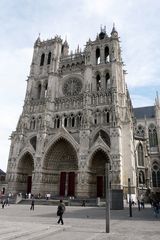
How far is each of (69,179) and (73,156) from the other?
3.07 metres

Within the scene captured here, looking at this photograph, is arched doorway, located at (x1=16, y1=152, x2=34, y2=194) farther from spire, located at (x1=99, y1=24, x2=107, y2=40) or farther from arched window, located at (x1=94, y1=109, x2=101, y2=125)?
spire, located at (x1=99, y1=24, x2=107, y2=40)

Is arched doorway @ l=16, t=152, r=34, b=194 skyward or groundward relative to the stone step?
skyward

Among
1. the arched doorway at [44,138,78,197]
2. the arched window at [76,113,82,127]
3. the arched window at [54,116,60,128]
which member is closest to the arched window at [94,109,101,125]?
the arched window at [76,113,82,127]

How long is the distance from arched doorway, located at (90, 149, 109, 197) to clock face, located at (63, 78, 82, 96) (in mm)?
10474

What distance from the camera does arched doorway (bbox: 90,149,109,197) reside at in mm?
25809

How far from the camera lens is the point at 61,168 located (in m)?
28.6

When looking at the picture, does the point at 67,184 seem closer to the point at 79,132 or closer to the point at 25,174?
the point at 25,174

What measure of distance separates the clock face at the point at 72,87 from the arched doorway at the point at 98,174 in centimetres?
1047

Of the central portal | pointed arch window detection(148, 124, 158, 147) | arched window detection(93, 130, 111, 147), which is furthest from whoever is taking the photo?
pointed arch window detection(148, 124, 158, 147)

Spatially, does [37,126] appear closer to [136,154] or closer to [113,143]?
[113,143]

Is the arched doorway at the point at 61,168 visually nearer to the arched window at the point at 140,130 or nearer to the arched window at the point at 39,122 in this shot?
Answer: the arched window at the point at 39,122

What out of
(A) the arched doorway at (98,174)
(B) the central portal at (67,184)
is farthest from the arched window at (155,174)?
(B) the central portal at (67,184)

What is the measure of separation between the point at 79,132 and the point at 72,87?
8.79 meters

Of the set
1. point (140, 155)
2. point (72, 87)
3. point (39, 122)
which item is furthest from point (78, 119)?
point (140, 155)
